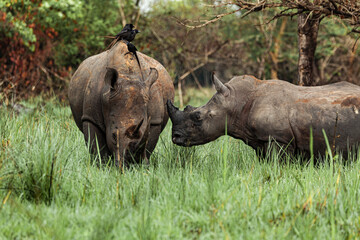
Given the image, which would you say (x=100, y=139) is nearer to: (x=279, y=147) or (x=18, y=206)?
(x=18, y=206)

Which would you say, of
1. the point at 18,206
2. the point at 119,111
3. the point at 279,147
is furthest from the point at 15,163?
the point at 279,147

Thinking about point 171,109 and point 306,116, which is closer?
point 306,116

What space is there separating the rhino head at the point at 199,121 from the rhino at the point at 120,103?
21cm

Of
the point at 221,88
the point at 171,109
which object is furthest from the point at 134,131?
the point at 221,88

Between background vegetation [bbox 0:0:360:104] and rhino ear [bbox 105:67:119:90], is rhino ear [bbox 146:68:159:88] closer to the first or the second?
rhino ear [bbox 105:67:119:90]

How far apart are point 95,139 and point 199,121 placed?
1130mm

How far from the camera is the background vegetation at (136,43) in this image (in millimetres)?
11938

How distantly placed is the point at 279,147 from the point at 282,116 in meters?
0.32

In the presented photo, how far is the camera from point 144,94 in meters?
4.23

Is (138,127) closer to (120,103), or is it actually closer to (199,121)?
(120,103)

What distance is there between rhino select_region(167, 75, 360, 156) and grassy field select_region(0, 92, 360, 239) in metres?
0.37

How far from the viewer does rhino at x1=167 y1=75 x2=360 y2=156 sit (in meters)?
4.64

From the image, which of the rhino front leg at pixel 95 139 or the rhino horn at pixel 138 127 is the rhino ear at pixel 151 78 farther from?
the rhino front leg at pixel 95 139

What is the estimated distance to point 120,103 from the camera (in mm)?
4164
